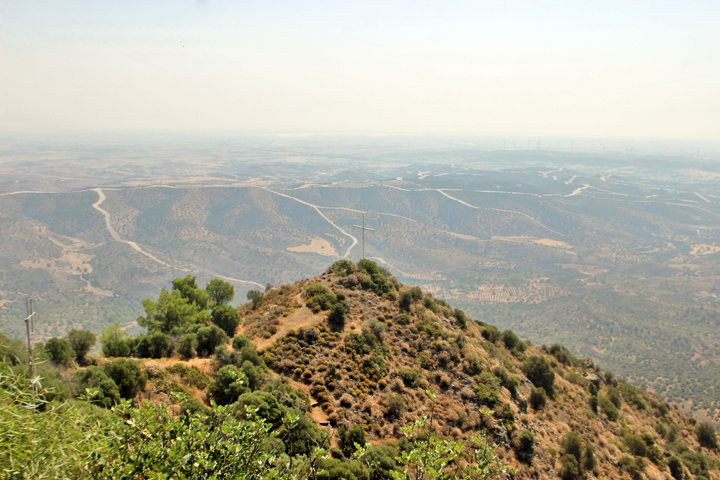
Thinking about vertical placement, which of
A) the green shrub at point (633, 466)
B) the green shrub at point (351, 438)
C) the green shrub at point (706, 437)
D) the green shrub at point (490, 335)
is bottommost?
the green shrub at point (706, 437)

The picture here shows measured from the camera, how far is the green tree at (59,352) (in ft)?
51.8

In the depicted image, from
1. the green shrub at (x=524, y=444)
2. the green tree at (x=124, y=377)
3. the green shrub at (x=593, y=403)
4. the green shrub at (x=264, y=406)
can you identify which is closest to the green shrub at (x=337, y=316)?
the green shrub at (x=264, y=406)

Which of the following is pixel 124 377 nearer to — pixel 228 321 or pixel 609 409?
pixel 228 321

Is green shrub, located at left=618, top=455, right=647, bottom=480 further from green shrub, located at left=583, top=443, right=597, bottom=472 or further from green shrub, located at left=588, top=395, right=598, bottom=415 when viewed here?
green shrub, located at left=588, top=395, right=598, bottom=415

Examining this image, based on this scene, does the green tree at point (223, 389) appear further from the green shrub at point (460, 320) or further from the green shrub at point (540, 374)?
the green shrub at point (540, 374)

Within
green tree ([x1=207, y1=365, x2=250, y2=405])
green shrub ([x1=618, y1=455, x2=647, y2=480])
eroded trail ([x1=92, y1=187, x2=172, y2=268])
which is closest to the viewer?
green tree ([x1=207, y1=365, x2=250, y2=405])

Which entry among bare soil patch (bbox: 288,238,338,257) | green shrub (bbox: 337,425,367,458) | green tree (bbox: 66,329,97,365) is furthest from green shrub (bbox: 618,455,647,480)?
bare soil patch (bbox: 288,238,338,257)

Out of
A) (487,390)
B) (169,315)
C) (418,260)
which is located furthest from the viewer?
(418,260)

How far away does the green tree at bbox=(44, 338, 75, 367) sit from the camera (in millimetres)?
15781

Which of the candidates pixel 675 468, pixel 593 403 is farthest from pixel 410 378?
pixel 675 468

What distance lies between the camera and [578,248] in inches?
6324

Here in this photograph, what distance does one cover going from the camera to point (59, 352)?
52.5 ft

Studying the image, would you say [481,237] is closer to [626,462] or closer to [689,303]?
[689,303]

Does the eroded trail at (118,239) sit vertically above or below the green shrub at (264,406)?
below
